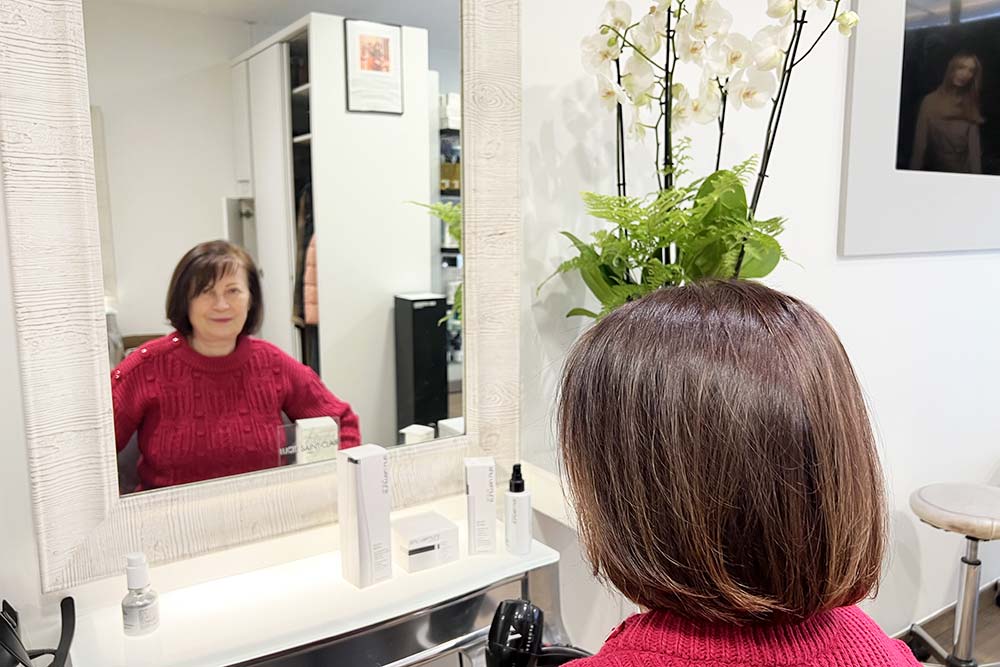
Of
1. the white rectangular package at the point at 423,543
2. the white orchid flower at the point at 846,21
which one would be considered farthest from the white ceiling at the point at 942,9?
the white rectangular package at the point at 423,543

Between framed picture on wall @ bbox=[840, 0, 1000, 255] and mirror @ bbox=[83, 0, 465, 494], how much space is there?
111 centimetres

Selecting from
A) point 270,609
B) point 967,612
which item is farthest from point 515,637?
point 967,612

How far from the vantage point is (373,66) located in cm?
116

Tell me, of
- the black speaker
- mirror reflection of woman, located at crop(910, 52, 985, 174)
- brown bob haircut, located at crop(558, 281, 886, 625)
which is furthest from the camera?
mirror reflection of woman, located at crop(910, 52, 985, 174)

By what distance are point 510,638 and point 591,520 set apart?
206 millimetres

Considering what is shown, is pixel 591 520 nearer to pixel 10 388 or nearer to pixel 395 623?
pixel 395 623

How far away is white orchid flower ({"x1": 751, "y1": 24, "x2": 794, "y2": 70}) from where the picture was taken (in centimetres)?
117

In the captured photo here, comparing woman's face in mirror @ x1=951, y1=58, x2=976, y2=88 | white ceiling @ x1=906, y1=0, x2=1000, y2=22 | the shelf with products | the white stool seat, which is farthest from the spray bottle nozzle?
woman's face in mirror @ x1=951, y1=58, x2=976, y2=88

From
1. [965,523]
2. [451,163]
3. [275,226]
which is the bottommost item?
[965,523]

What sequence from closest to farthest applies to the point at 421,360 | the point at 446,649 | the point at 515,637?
1. the point at 515,637
2. the point at 446,649
3. the point at 421,360

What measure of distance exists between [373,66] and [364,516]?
2.17ft

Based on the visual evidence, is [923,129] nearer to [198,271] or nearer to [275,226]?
[275,226]

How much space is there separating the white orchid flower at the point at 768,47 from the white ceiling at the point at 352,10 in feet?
1.51

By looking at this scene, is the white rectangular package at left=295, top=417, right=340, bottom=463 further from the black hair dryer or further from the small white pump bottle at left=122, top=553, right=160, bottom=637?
the black hair dryer
